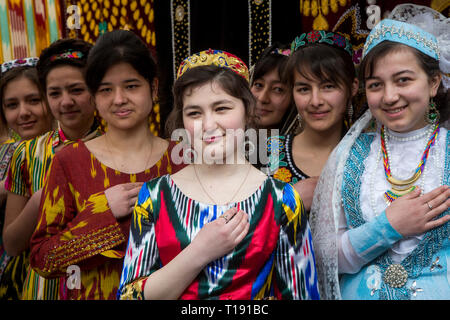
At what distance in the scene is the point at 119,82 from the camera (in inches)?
77.2

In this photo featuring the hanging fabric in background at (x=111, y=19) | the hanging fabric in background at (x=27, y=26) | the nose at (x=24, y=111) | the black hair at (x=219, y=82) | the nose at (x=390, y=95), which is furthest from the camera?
the hanging fabric in background at (x=27, y=26)

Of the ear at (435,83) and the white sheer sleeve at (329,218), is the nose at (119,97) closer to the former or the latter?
the white sheer sleeve at (329,218)

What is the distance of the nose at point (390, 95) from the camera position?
1734 millimetres

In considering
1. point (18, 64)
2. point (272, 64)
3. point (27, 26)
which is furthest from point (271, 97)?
point (27, 26)

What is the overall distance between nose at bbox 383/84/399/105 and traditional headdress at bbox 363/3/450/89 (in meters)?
0.17

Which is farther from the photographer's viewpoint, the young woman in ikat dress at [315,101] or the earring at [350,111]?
the earring at [350,111]

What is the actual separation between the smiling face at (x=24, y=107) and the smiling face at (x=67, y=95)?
365 millimetres

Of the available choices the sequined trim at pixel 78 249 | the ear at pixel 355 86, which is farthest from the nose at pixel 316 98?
the sequined trim at pixel 78 249

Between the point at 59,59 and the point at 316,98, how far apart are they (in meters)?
1.18

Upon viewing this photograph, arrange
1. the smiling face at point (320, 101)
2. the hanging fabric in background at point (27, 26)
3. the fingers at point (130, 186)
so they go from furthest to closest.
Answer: the hanging fabric in background at point (27, 26)
the smiling face at point (320, 101)
the fingers at point (130, 186)

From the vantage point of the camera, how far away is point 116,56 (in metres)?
1.97

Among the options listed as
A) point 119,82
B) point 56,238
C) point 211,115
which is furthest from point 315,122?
point 56,238

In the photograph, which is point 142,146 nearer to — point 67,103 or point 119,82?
point 119,82
